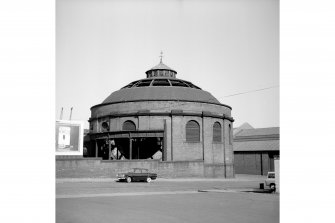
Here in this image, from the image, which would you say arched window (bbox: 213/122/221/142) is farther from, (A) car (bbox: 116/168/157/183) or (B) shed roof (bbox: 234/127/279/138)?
(B) shed roof (bbox: 234/127/279/138)

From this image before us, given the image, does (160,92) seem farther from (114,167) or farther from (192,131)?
(114,167)

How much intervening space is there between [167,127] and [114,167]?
7.35 metres

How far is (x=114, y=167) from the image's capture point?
28.3m

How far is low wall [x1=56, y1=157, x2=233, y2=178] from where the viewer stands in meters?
26.8

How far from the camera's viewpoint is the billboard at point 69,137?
594 centimetres

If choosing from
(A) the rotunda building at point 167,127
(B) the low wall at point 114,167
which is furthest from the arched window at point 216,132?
(B) the low wall at point 114,167

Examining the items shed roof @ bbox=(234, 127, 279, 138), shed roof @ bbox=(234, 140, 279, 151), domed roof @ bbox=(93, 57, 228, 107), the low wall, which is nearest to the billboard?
the low wall

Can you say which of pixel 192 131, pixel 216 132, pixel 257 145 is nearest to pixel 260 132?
pixel 257 145

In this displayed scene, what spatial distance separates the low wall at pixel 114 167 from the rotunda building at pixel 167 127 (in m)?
0.47

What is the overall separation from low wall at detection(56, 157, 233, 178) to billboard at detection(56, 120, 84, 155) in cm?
2164

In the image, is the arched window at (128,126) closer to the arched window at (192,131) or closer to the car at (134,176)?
the arched window at (192,131)
